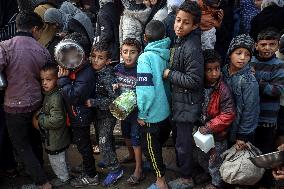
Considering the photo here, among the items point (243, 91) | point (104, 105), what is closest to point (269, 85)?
point (243, 91)

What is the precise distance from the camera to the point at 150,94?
4.41 meters

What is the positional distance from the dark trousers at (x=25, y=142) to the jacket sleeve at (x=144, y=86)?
136cm

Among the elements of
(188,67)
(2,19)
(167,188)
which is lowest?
(167,188)

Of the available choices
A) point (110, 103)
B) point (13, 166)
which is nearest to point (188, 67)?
point (110, 103)

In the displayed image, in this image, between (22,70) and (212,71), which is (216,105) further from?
(22,70)

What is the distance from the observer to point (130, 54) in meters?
4.68

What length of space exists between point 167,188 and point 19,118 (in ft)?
6.19

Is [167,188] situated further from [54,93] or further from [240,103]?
[54,93]

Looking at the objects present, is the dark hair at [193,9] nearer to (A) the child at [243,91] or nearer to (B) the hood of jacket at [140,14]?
(A) the child at [243,91]

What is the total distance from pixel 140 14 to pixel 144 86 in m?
1.42

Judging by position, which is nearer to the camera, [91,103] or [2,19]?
[91,103]

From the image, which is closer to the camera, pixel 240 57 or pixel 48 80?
pixel 240 57

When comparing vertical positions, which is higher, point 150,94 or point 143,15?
point 143,15

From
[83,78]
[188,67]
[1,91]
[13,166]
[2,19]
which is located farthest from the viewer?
[2,19]
